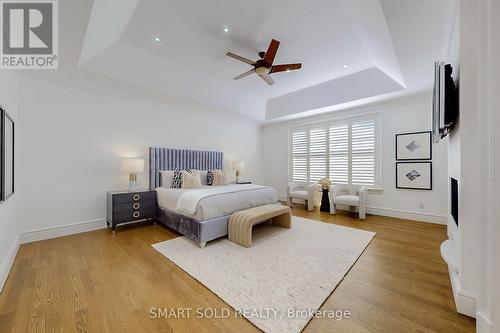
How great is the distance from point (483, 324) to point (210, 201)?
9.12ft

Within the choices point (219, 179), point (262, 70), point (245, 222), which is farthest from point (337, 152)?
point (245, 222)

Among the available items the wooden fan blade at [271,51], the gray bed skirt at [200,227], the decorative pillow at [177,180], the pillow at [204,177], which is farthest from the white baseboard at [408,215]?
the decorative pillow at [177,180]

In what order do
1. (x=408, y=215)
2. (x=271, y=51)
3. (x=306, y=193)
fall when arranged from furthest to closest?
(x=306, y=193) → (x=408, y=215) → (x=271, y=51)

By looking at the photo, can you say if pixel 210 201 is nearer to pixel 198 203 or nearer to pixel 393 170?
pixel 198 203

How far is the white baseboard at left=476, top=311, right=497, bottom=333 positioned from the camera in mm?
1249

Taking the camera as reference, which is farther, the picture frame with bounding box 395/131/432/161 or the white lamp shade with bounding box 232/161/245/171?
the white lamp shade with bounding box 232/161/245/171

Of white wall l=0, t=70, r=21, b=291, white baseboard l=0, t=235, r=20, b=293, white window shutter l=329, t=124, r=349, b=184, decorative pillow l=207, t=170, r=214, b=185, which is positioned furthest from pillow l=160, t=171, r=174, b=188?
white window shutter l=329, t=124, r=349, b=184

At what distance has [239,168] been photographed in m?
5.89

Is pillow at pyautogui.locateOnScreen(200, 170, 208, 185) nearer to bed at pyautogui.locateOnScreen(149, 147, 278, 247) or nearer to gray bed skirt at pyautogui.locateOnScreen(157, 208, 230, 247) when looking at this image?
bed at pyautogui.locateOnScreen(149, 147, 278, 247)

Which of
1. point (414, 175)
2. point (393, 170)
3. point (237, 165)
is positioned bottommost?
point (414, 175)

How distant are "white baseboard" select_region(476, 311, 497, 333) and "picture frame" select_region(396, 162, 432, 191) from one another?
362cm

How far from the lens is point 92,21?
2229 mm

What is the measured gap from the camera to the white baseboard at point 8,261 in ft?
6.53

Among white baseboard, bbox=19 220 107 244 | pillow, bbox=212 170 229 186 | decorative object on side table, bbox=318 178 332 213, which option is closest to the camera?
white baseboard, bbox=19 220 107 244
